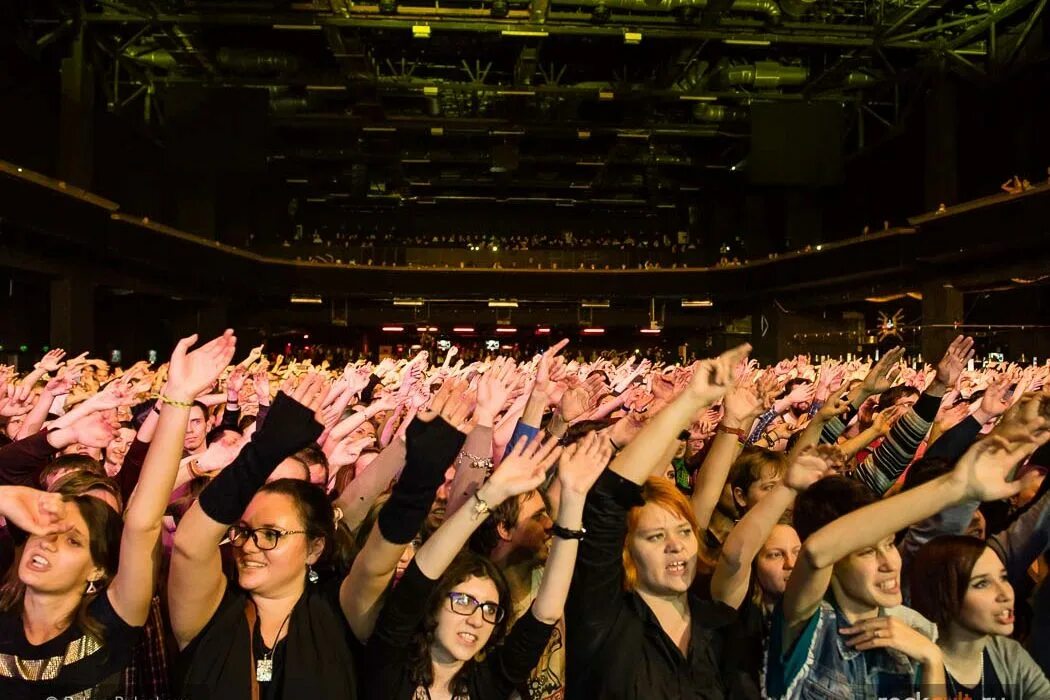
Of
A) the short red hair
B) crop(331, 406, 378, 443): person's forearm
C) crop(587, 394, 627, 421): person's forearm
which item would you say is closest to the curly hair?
the short red hair

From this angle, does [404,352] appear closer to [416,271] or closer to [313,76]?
[416,271]

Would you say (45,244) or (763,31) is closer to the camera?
(45,244)

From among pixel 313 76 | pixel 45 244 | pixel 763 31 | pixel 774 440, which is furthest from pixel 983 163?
pixel 45 244

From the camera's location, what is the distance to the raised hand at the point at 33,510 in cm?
216

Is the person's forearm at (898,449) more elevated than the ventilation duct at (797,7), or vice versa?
the ventilation duct at (797,7)

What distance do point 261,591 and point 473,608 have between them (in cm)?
50

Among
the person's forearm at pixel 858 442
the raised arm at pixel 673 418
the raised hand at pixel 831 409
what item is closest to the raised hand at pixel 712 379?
the raised arm at pixel 673 418

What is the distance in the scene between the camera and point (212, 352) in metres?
2.27

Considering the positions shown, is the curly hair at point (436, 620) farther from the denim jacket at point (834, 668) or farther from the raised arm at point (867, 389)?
the raised arm at point (867, 389)

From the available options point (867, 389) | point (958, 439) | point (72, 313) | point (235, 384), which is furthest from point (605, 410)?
point (72, 313)

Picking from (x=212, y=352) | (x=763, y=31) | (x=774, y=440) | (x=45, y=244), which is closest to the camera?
(x=212, y=352)

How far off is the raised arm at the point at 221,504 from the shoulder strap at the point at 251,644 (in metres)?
0.10

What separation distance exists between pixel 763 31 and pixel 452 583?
14.3m

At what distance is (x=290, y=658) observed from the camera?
2.19m
